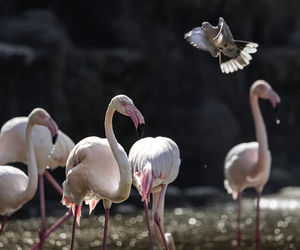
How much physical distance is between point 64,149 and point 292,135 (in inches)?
373

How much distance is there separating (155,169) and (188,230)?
4.01 metres

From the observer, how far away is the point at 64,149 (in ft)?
23.5

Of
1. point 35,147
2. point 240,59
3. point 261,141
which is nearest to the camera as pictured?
point 240,59

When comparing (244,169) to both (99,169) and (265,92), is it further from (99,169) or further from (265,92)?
(99,169)

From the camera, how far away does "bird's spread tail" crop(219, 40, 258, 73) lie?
5.00 metres

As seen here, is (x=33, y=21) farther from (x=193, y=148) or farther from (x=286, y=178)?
(x=286, y=178)

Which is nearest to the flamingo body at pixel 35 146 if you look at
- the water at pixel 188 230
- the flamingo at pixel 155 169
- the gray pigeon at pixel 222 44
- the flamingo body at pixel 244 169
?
the water at pixel 188 230

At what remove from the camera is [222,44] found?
4785mm

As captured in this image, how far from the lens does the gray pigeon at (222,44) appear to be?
15.6 feet

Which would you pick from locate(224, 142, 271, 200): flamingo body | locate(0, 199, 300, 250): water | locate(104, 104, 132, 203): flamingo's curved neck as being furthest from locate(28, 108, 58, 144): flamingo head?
locate(224, 142, 271, 200): flamingo body

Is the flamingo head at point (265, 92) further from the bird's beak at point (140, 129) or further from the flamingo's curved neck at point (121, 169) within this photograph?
the bird's beak at point (140, 129)

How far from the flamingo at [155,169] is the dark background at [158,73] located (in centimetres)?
647

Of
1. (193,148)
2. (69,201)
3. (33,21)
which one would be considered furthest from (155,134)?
Result: (69,201)

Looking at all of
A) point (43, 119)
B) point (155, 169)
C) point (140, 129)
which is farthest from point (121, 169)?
point (43, 119)
